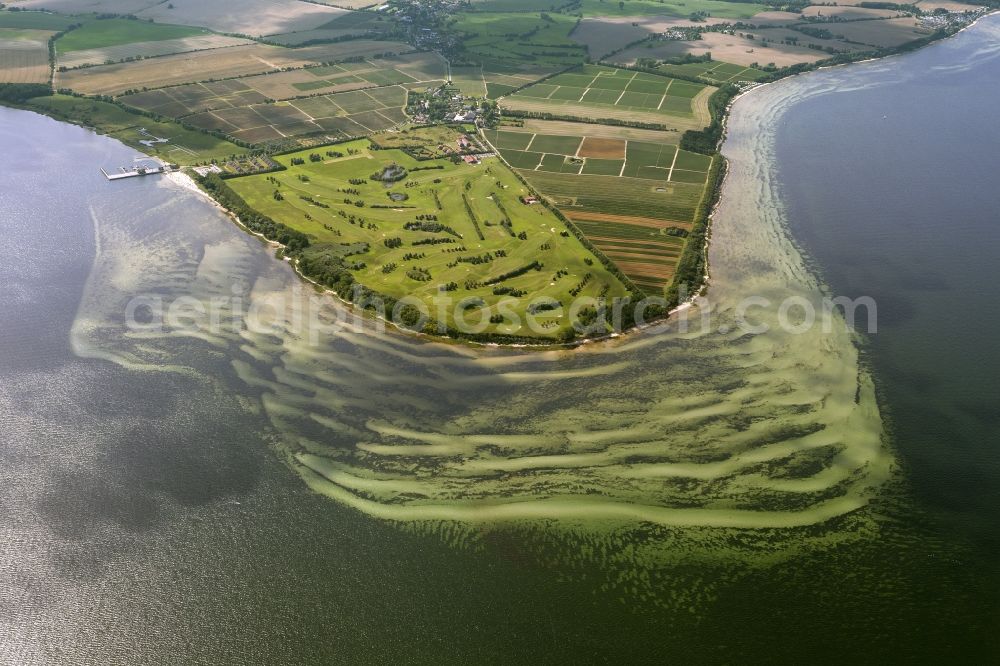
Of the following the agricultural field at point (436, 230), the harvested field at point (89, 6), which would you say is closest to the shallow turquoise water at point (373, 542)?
the agricultural field at point (436, 230)

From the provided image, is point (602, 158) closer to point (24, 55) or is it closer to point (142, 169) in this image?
point (142, 169)

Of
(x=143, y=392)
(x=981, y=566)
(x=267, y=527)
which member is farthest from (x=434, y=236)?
(x=981, y=566)

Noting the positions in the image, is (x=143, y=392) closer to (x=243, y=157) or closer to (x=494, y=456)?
(x=494, y=456)

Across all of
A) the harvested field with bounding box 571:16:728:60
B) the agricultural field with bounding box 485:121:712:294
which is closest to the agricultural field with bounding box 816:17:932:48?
the harvested field with bounding box 571:16:728:60

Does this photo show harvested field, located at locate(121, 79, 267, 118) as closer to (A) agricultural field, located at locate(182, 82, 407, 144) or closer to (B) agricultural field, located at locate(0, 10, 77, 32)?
(A) agricultural field, located at locate(182, 82, 407, 144)

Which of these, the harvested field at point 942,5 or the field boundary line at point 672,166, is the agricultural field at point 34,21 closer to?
the field boundary line at point 672,166
